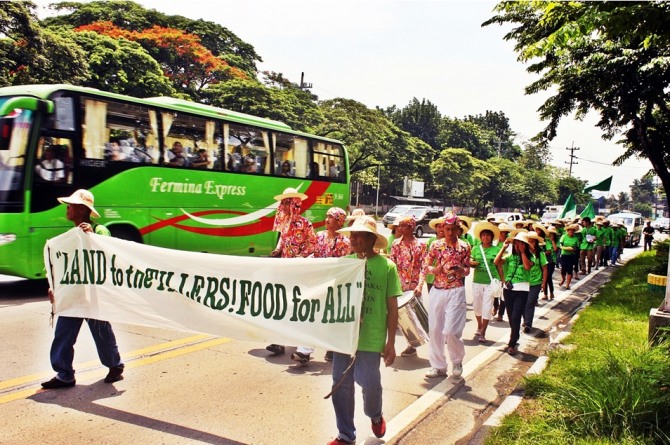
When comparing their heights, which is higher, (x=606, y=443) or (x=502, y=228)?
(x=502, y=228)

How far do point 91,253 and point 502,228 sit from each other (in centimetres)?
572

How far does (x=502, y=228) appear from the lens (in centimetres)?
844

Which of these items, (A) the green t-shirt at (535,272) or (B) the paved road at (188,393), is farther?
(A) the green t-shirt at (535,272)

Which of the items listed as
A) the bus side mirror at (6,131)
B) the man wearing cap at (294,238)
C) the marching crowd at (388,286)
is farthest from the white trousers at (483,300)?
the bus side mirror at (6,131)

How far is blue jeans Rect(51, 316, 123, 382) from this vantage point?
4.90m

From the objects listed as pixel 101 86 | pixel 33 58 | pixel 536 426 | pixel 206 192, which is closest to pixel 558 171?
pixel 101 86

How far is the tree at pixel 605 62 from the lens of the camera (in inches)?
175

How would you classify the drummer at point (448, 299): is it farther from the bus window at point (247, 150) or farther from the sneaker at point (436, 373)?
the bus window at point (247, 150)

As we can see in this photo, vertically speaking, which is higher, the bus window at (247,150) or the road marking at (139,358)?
the bus window at (247,150)

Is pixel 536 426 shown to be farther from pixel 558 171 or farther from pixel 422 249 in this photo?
pixel 558 171

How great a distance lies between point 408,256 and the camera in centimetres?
683

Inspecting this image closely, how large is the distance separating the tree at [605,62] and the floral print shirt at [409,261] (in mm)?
2429

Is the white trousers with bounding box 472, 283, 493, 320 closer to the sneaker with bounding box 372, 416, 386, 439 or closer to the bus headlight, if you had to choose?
the sneaker with bounding box 372, 416, 386, 439

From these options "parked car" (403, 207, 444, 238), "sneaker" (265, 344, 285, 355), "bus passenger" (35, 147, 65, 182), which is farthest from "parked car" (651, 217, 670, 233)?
"bus passenger" (35, 147, 65, 182)
